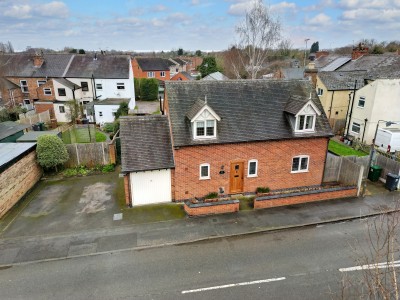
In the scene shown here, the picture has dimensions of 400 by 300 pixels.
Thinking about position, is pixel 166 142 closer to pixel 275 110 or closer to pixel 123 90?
pixel 275 110

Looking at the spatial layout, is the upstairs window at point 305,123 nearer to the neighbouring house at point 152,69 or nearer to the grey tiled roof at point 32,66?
the grey tiled roof at point 32,66

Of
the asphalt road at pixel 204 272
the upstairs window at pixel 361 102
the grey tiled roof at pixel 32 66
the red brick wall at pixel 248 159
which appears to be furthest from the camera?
the grey tiled roof at pixel 32 66

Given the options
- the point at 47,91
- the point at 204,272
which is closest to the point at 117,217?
the point at 204,272

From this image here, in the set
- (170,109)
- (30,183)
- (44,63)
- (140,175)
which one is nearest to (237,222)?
(140,175)

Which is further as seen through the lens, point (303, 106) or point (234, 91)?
point (234, 91)

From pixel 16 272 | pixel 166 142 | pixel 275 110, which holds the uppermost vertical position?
pixel 275 110

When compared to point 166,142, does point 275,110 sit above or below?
above

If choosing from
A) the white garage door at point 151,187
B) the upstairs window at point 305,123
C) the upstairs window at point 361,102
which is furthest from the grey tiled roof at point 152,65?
the upstairs window at point 305,123
